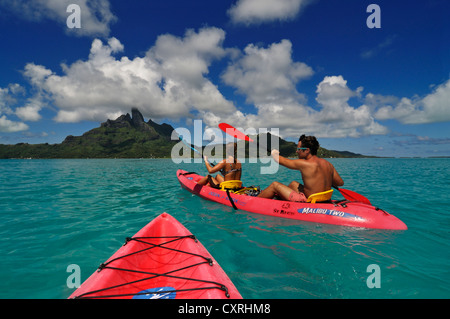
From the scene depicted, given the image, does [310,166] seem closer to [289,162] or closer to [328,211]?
[289,162]

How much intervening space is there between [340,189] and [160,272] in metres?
7.74

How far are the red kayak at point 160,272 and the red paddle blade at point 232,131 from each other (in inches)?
259

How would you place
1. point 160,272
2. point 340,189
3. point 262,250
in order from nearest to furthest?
point 160,272 < point 262,250 < point 340,189

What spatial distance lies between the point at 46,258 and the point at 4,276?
2.57 feet

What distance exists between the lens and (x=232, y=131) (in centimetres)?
1234

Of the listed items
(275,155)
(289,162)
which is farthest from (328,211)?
(275,155)

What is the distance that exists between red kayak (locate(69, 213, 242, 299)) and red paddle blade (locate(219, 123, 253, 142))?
6587 mm

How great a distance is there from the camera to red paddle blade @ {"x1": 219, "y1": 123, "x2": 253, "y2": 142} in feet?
36.1

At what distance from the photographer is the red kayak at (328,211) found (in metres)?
6.65
